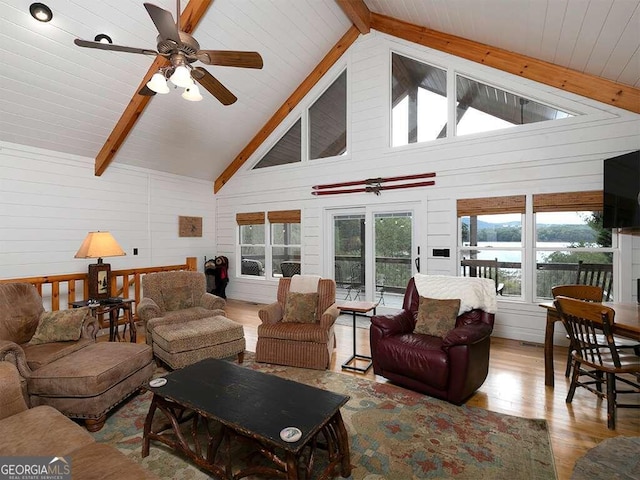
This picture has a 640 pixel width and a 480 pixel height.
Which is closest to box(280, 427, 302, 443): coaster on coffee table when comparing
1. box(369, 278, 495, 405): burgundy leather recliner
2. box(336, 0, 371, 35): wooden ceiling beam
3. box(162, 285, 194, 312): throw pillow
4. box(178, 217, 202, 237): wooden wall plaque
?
box(369, 278, 495, 405): burgundy leather recliner

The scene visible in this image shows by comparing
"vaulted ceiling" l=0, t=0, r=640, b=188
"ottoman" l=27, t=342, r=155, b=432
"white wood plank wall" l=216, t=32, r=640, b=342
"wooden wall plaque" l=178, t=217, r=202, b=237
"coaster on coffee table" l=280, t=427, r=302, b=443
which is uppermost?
"vaulted ceiling" l=0, t=0, r=640, b=188

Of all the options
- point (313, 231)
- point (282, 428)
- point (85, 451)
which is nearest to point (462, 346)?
point (282, 428)

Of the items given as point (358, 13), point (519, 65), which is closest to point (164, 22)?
point (358, 13)

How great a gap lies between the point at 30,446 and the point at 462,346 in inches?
109

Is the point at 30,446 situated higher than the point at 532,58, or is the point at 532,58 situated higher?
the point at 532,58

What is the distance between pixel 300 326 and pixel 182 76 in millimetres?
2579

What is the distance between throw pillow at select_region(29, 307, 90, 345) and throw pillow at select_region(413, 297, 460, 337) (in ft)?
10.5

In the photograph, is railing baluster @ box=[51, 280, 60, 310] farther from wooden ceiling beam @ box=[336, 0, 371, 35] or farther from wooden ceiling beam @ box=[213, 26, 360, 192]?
wooden ceiling beam @ box=[336, 0, 371, 35]

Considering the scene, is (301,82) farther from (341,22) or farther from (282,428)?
(282,428)

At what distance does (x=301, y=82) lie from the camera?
607 cm

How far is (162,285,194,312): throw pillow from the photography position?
Answer: 397 cm

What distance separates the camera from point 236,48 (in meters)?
4.71

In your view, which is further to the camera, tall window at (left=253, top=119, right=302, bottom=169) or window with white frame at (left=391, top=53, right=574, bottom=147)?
tall window at (left=253, top=119, right=302, bottom=169)

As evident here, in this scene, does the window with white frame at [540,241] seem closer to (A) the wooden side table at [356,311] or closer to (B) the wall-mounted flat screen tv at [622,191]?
(B) the wall-mounted flat screen tv at [622,191]
